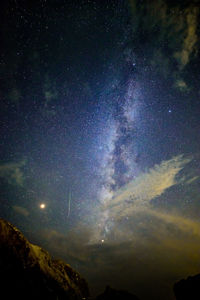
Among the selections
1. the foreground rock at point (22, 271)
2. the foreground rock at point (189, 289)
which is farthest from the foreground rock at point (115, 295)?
the foreground rock at point (22, 271)

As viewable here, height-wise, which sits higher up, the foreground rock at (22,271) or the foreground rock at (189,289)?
the foreground rock at (22,271)

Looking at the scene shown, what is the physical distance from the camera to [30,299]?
16.8 m

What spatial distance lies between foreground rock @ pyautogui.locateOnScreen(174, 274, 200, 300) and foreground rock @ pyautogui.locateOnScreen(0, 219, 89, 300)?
60.4 ft

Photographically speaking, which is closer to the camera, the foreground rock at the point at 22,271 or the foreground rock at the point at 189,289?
the foreground rock at the point at 22,271

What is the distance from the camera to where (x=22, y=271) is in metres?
17.1

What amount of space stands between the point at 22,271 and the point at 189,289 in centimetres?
2494

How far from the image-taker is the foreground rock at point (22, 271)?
15.8 meters

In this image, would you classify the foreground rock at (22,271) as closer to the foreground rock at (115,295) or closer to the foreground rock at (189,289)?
the foreground rock at (189,289)

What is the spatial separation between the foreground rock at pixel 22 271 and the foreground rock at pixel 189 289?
18.4 m

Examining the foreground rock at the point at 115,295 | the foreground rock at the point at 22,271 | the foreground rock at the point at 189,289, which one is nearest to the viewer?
the foreground rock at the point at 22,271

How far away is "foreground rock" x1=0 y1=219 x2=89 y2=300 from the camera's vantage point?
51.9 ft

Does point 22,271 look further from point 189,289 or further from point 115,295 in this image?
point 115,295

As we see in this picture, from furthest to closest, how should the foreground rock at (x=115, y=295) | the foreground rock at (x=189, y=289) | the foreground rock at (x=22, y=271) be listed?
the foreground rock at (x=115, y=295) → the foreground rock at (x=189, y=289) → the foreground rock at (x=22, y=271)

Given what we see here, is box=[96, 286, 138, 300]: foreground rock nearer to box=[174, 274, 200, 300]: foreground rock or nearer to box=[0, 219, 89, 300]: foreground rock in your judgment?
box=[174, 274, 200, 300]: foreground rock
